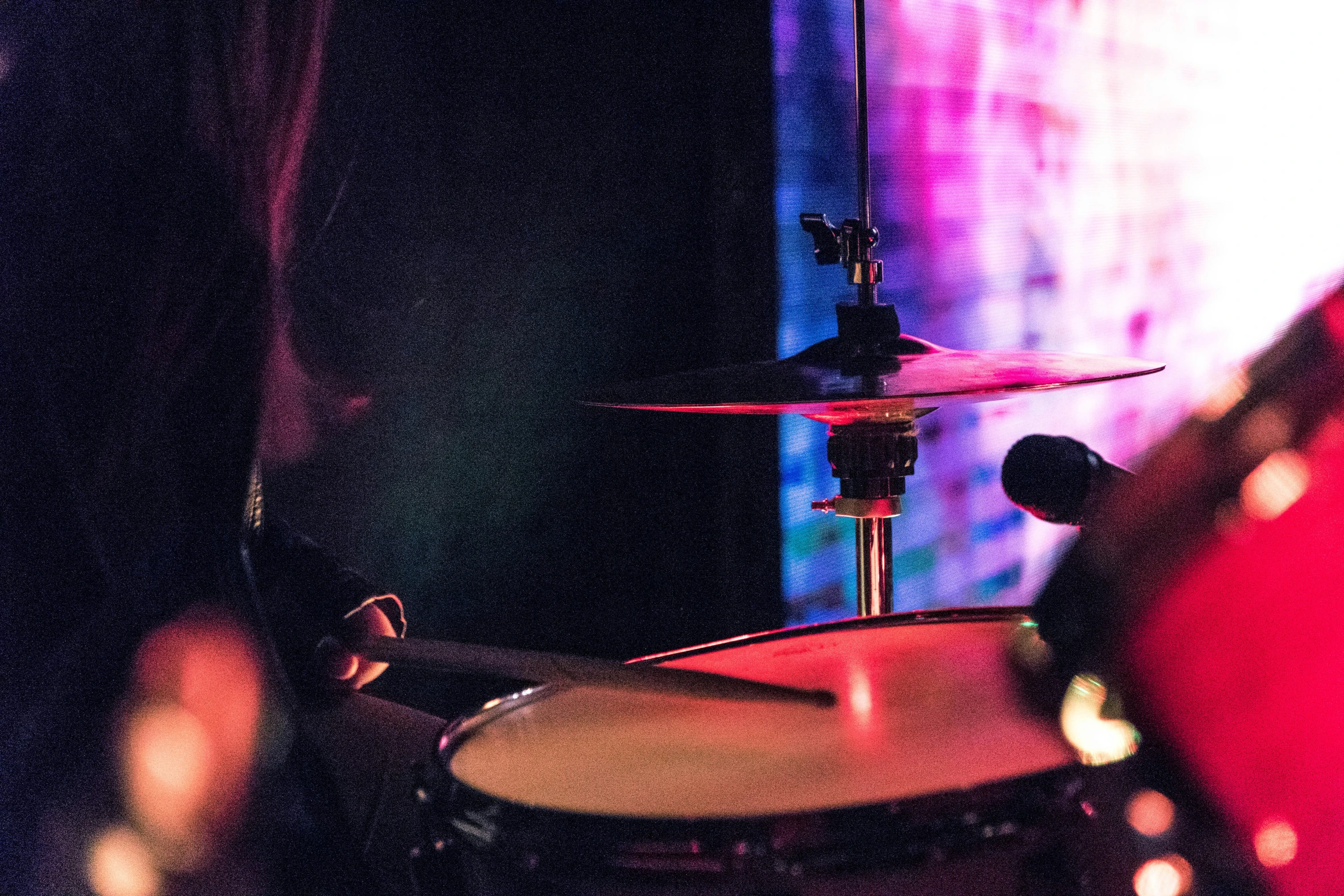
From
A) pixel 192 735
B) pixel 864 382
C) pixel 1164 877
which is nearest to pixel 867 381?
pixel 864 382

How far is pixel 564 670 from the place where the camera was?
562 millimetres

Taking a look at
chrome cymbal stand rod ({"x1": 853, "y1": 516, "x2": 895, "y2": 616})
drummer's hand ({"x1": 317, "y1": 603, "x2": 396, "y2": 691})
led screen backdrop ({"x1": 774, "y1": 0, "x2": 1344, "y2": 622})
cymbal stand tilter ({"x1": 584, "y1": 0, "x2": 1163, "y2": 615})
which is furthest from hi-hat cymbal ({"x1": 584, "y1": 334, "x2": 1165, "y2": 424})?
led screen backdrop ({"x1": 774, "y1": 0, "x2": 1344, "y2": 622})

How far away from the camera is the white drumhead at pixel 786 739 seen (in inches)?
19.4

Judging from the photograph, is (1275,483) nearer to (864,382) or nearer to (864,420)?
(864,382)

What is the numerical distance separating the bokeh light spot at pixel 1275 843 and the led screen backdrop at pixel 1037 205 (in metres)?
A: 0.99

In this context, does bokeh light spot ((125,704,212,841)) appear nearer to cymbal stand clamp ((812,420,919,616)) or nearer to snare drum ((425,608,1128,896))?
snare drum ((425,608,1128,896))

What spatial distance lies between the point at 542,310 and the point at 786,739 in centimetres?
73

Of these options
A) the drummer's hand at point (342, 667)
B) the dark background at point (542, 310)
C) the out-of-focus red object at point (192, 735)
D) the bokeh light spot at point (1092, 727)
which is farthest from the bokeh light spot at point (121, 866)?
the bokeh light spot at point (1092, 727)

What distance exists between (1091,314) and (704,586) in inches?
43.4

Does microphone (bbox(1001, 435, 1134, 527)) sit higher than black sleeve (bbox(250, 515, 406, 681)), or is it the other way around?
microphone (bbox(1001, 435, 1134, 527))

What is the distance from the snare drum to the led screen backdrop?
0.76 m

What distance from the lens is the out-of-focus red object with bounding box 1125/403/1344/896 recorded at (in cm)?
35

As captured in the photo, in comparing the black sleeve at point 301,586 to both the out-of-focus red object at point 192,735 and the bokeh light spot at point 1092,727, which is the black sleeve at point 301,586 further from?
the bokeh light spot at point 1092,727

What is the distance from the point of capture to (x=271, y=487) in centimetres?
100
